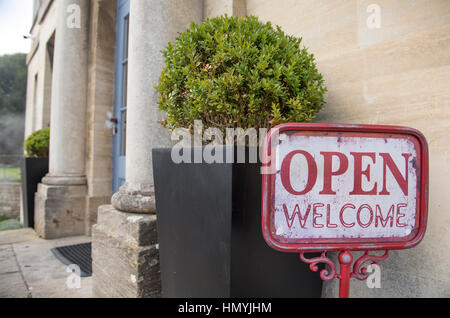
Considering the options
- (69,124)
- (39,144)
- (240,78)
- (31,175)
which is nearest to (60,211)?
(31,175)

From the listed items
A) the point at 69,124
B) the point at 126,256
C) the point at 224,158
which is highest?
Answer: the point at 69,124

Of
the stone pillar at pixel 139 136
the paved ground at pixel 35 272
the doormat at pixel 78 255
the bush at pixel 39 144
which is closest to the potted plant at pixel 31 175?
the bush at pixel 39 144

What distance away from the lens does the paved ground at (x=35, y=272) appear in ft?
8.30

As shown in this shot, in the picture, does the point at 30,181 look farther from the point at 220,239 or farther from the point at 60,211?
the point at 220,239

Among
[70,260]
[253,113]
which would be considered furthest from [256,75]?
[70,260]

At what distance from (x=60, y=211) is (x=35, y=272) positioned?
4.94 ft

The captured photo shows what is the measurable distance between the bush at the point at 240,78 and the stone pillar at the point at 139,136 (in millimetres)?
724

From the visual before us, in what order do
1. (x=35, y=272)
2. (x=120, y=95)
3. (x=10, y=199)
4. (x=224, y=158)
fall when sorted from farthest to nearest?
(x=10, y=199)
(x=120, y=95)
(x=35, y=272)
(x=224, y=158)

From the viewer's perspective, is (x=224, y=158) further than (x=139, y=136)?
No

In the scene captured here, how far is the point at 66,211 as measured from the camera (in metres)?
4.36

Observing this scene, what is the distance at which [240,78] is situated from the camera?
143 centimetres

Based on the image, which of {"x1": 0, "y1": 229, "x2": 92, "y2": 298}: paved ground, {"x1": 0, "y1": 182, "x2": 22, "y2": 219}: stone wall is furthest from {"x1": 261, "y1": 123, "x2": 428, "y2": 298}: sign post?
{"x1": 0, "y1": 182, "x2": 22, "y2": 219}: stone wall

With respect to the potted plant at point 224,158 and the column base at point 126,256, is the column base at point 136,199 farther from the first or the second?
the potted plant at point 224,158

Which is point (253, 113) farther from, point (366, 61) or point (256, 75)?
point (366, 61)
